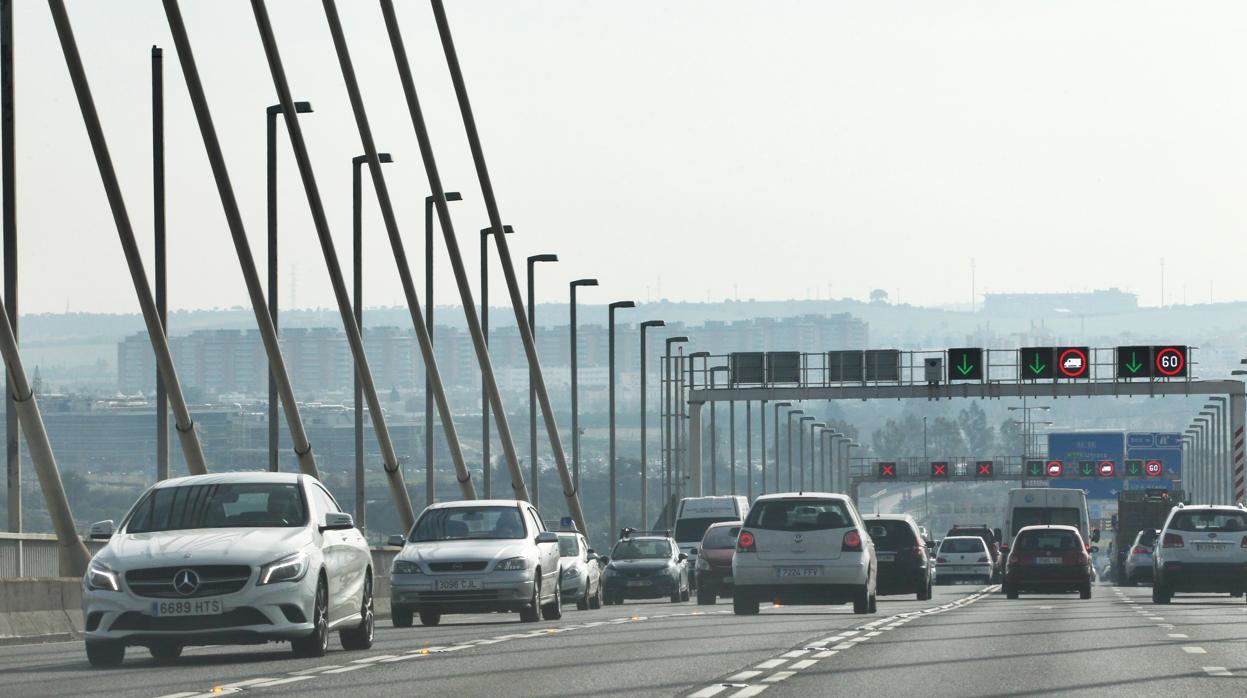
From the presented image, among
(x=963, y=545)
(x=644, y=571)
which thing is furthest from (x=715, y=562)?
(x=963, y=545)

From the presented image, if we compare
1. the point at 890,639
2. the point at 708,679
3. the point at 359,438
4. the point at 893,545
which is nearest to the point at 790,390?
the point at 359,438

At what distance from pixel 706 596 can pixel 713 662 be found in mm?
22050

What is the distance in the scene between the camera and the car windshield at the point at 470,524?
27.9 m

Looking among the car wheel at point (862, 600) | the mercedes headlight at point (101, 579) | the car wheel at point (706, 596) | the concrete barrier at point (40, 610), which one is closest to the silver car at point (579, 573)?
the car wheel at point (706, 596)

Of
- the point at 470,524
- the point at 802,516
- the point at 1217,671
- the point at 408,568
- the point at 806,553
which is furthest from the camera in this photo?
the point at 802,516

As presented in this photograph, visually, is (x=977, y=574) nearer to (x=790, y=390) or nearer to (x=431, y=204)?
(x=790, y=390)

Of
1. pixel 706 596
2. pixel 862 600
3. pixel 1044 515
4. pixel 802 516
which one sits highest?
pixel 802 516

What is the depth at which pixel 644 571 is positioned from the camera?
45375 millimetres

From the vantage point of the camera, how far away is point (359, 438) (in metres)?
47.7

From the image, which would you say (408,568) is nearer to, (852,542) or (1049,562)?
(852,542)

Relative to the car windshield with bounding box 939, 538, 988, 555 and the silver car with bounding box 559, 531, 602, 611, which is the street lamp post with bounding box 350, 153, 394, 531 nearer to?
the silver car with bounding box 559, 531, 602, 611

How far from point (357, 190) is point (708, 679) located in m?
32.6

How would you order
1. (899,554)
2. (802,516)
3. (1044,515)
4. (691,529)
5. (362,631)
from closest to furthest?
(362,631)
(802,516)
(899,554)
(691,529)
(1044,515)

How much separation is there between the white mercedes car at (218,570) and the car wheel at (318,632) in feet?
0.04
